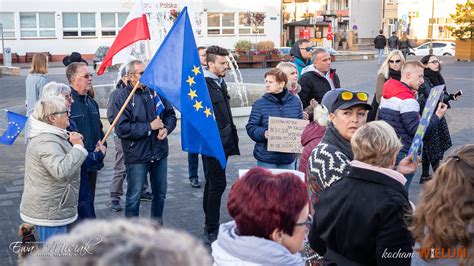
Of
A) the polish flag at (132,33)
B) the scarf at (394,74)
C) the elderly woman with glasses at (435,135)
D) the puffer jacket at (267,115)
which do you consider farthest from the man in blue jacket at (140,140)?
the elderly woman with glasses at (435,135)

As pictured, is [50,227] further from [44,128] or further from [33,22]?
[33,22]

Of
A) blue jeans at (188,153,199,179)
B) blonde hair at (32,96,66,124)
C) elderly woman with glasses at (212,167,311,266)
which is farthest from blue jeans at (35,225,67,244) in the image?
blue jeans at (188,153,199,179)

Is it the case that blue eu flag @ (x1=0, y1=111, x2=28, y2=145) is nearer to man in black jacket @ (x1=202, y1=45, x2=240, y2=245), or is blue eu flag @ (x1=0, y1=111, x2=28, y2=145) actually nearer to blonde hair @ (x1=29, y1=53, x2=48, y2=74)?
man in black jacket @ (x1=202, y1=45, x2=240, y2=245)

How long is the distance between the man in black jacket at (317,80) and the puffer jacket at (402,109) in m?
1.13

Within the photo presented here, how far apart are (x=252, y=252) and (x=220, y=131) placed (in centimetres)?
381

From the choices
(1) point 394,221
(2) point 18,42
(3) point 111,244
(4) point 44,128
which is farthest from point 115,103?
(2) point 18,42

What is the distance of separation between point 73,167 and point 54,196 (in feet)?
Result: 0.92

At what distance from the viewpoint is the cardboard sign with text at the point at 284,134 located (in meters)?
5.81

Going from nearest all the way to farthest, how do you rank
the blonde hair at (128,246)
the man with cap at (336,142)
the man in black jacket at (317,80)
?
the blonde hair at (128,246) < the man with cap at (336,142) < the man in black jacket at (317,80)

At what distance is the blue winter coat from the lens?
5.77 m

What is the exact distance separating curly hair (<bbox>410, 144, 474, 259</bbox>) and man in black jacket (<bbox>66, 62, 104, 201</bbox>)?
3710 mm

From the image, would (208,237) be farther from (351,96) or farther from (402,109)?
(351,96)

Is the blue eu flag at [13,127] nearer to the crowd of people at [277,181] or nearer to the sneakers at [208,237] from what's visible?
the crowd of people at [277,181]

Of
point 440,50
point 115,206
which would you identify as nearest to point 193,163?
point 115,206
